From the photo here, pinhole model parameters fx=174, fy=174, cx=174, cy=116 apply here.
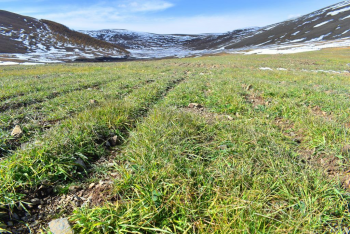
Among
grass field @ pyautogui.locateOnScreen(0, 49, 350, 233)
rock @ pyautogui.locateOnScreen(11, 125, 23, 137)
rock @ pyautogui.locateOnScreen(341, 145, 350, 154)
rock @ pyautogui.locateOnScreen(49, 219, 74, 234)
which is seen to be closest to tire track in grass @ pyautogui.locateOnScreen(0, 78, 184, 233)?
grass field @ pyautogui.locateOnScreen(0, 49, 350, 233)

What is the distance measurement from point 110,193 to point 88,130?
178 cm

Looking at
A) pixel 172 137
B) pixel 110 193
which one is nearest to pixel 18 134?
pixel 110 193

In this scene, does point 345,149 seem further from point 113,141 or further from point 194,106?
point 113,141

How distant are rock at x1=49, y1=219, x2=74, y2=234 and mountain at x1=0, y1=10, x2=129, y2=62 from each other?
243 feet

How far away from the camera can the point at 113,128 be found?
158 inches

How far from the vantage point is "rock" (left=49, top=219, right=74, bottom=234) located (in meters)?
1.73

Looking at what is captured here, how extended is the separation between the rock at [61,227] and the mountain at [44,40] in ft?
243

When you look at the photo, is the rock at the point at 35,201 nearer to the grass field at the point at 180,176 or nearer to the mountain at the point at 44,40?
the grass field at the point at 180,176

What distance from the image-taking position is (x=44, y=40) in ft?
258

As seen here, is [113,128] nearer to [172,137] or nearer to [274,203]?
[172,137]

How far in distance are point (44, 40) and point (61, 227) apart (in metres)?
102

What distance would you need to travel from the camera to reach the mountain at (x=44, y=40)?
66375 mm

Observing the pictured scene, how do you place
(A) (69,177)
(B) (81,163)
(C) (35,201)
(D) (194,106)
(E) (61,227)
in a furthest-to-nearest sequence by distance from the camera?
(D) (194,106), (B) (81,163), (A) (69,177), (C) (35,201), (E) (61,227)

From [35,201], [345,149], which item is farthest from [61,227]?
[345,149]
